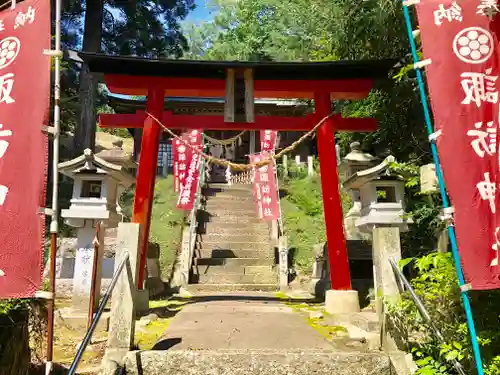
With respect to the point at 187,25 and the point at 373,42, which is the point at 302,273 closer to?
the point at 373,42

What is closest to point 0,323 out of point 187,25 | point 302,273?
point 302,273

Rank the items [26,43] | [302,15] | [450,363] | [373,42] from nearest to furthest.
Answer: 1. [26,43]
2. [450,363]
3. [373,42]
4. [302,15]

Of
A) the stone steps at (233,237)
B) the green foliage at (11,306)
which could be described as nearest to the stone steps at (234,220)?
the stone steps at (233,237)

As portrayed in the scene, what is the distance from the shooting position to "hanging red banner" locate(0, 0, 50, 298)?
314 cm

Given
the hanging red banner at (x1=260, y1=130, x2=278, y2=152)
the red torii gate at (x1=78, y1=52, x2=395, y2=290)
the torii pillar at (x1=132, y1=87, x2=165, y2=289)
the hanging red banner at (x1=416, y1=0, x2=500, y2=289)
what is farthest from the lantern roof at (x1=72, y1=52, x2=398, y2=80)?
the hanging red banner at (x1=260, y1=130, x2=278, y2=152)

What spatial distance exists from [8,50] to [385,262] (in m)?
4.19

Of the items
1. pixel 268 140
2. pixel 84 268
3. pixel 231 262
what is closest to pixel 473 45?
pixel 84 268

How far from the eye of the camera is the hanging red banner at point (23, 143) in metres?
3.14

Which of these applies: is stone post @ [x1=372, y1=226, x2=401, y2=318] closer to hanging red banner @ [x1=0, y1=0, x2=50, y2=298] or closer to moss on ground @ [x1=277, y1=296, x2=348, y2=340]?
moss on ground @ [x1=277, y1=296, x2=348, y2=340]

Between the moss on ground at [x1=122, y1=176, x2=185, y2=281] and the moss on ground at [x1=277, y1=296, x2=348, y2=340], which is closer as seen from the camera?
the moss on ground at [x1=277, y1=296, x2=348, y2=340]

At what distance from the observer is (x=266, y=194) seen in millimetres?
14844

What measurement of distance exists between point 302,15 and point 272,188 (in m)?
10.8

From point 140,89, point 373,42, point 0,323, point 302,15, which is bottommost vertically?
point 0,323

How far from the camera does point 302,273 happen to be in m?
12.9
